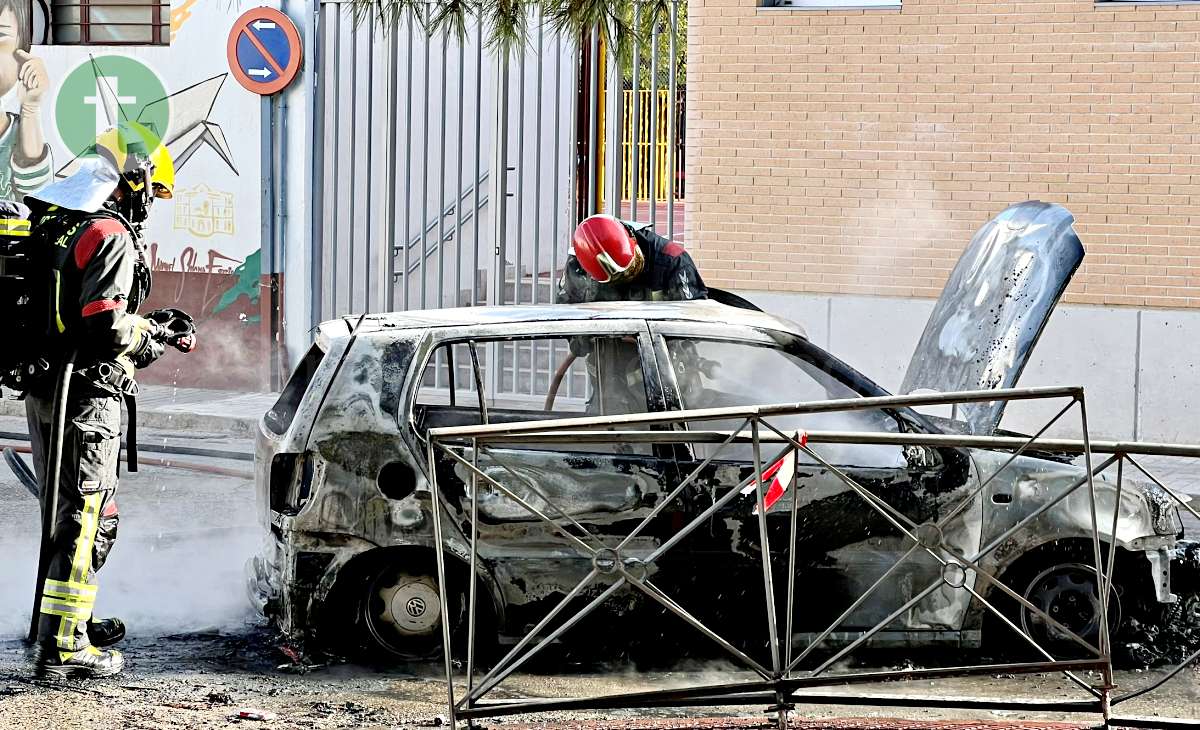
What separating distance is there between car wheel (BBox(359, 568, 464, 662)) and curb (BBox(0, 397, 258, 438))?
6681 millimetres

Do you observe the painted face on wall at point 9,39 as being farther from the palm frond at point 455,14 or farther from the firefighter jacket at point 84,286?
the firefighter jacket at point 84,286

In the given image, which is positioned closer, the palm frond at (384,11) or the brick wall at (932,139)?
the brick wall at (932,139)

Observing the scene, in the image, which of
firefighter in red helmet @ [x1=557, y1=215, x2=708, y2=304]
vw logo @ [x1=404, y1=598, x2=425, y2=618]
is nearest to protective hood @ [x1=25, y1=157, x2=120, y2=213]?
→ vw logo @ [x1=404, y1=598, x2=425, y2=618]

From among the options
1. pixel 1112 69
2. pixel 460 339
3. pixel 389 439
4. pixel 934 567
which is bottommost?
pixel 934 567

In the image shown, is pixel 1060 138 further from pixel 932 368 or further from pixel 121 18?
pixel 121 18

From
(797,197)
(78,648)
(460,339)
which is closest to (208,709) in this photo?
(78,648)

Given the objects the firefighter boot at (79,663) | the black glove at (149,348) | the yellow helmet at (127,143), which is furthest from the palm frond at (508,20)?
the firefighter boot at (79,663)

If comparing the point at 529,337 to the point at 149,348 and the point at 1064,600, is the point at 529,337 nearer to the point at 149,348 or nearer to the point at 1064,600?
the point at 149,348

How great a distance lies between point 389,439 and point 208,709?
1.17 metres

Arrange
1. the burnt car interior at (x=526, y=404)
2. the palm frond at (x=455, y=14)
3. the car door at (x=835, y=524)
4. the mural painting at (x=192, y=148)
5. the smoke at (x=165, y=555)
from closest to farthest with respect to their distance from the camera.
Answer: the car door at (x=835, y=524) → the burnt car interior at (x=526, y=404) → the smoke at (x=165, y=555) → the palm frond at (x=455, y=14) → the mural painting at (x=192, y=148)

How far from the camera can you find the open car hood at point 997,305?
7.25 metres

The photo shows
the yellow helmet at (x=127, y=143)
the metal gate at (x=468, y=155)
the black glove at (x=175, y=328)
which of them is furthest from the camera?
the yellow helmet at (x=127, y=143)

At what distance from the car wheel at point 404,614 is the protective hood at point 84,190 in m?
1.86

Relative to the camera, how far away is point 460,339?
19.3ft
